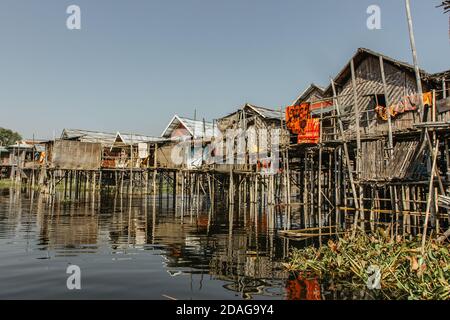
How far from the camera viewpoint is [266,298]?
6.55 m

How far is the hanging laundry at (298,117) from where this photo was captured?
1739 centimetres

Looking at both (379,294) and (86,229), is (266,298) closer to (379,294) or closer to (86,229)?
(379,294)

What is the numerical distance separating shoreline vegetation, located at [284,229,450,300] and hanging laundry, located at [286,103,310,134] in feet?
29.2

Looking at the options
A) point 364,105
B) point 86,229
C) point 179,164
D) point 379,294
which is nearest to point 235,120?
point 179,164

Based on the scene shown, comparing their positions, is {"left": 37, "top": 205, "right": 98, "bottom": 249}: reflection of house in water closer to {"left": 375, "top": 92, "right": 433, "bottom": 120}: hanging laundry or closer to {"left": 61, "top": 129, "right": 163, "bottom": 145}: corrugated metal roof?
{"left": 375, "top": 92, "right": 433, "bottom": 120}: hanging laundry

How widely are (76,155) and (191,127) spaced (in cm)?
1117

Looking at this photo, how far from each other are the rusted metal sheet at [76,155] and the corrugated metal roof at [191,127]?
670 centimetres

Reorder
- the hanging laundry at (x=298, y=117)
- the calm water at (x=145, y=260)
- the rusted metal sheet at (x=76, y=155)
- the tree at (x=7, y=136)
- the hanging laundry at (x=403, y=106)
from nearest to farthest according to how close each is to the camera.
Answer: the calm water at (x=145, y=260) → the hanging laundry at (x=403, y=106) → the hanging laundry at (x=298, y=117) → the rusted metal sheet at (x=76, y=155) → the tree at (x=7, y=136)

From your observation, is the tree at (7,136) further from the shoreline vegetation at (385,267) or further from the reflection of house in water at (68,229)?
the shoreline vegetation at (385,267)

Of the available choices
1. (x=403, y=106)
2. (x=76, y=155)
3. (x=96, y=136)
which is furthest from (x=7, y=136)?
(x=403, y=106)

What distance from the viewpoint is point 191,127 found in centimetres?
3009

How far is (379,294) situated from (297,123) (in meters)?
11.8

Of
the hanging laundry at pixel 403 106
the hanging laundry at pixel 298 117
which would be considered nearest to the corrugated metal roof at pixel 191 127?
the hanging laundry at pixel 298 117

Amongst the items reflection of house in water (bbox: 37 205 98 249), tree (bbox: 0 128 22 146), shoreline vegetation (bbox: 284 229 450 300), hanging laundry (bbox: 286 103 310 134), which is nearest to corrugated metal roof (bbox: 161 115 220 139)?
hanging laundry (bbox: 286 103 310 134)
